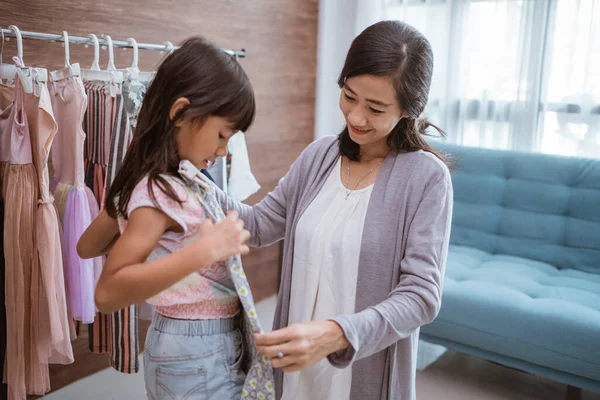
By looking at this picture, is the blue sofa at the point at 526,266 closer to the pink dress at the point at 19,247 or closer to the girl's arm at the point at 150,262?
the pink dress at the point at 19,247

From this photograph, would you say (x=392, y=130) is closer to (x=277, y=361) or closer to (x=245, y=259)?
(x=277, y=361)

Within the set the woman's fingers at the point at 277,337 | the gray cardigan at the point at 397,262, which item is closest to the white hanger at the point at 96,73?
the gray cardigan at the point at 397,262

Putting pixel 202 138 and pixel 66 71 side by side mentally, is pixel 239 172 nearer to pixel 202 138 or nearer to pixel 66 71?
pixel 66 71

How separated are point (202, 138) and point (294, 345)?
387mm

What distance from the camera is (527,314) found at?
7.16 ft

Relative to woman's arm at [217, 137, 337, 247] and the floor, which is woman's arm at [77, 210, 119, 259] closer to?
woman's arm at [217, 137, 337, 247]

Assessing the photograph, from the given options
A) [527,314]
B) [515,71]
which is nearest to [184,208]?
[527,314]

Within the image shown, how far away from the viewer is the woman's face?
1.21m

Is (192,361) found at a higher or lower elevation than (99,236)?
lower

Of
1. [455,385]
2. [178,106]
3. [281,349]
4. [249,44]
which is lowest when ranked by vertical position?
[455,385]

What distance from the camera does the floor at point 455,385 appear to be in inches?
93.0

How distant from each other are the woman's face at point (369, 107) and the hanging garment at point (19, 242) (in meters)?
0.98

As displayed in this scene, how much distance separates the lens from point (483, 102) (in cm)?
313

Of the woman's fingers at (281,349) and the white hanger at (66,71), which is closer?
the woman's fingers at (281,349)
